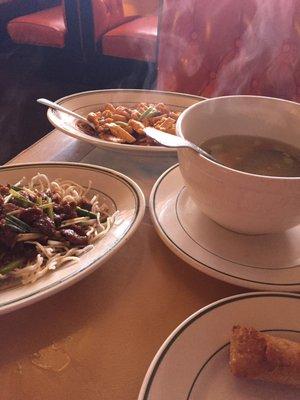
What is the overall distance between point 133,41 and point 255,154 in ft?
11.1

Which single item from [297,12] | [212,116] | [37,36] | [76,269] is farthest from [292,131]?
[37,36]

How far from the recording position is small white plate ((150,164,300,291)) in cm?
68

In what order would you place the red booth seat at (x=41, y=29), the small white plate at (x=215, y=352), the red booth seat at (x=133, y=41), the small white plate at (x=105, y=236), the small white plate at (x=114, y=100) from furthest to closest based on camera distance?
1. the red booth seat at (x=41, y=29)
2. the red booth seat at (x=133, y=41)
3. the small white plate at (x=114, y=100)
4. the small white plate at (x=105, y=236)
5. the small white plate at (x=215, y=352)

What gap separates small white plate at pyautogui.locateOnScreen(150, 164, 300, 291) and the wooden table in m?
0.05

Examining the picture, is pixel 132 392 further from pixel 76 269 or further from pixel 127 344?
pixel 76 269

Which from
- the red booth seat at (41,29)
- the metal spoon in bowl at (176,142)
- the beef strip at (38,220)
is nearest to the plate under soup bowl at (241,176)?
the metal spoon in bowl at (176,142)

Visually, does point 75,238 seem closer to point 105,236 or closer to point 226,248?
point 105,236

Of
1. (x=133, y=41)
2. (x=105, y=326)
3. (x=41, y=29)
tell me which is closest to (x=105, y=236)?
(x=105, y=326)

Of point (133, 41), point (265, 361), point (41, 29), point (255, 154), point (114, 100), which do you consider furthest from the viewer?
point (41, 29)

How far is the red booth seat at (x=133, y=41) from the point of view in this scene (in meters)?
3.86

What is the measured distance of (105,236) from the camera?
2.57 feet

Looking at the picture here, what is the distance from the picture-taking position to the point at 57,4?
16.1ft

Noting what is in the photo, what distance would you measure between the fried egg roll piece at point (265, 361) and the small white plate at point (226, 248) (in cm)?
13

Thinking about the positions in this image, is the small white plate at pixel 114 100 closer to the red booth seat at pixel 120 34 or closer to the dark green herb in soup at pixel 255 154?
the dark green herb in soup at pixel 255 154
